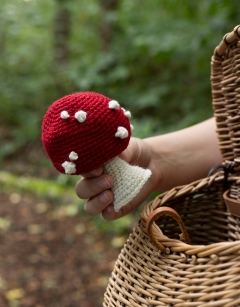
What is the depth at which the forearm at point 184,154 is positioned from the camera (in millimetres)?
870

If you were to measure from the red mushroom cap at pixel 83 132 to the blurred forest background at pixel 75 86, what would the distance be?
1284mm

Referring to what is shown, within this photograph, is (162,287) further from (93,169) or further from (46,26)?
(46,26)

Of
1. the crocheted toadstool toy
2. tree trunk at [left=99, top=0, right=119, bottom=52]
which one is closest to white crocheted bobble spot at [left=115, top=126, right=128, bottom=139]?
the crocheted toadstool toy

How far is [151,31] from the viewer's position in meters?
2.18

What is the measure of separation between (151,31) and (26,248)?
145cm

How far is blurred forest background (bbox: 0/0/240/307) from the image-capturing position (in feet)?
6.47

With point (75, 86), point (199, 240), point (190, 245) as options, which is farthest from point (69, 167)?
point (75, 86)

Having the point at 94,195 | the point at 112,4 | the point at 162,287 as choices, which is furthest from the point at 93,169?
the point at 112,4

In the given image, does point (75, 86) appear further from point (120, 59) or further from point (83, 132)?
point (83, 132)

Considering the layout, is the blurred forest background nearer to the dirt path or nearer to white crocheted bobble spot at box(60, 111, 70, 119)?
the dirt path

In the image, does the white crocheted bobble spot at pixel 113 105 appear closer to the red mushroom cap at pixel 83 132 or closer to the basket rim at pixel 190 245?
the red mushroom cap at pixel 83 132

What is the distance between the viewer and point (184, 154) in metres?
0.89

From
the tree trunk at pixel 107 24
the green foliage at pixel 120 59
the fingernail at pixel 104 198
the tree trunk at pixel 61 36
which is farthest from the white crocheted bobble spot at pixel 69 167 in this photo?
the tree trunk at pixel 61 36

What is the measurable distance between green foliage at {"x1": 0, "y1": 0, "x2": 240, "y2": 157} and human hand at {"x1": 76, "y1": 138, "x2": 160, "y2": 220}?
Answer: 7 centimetres
